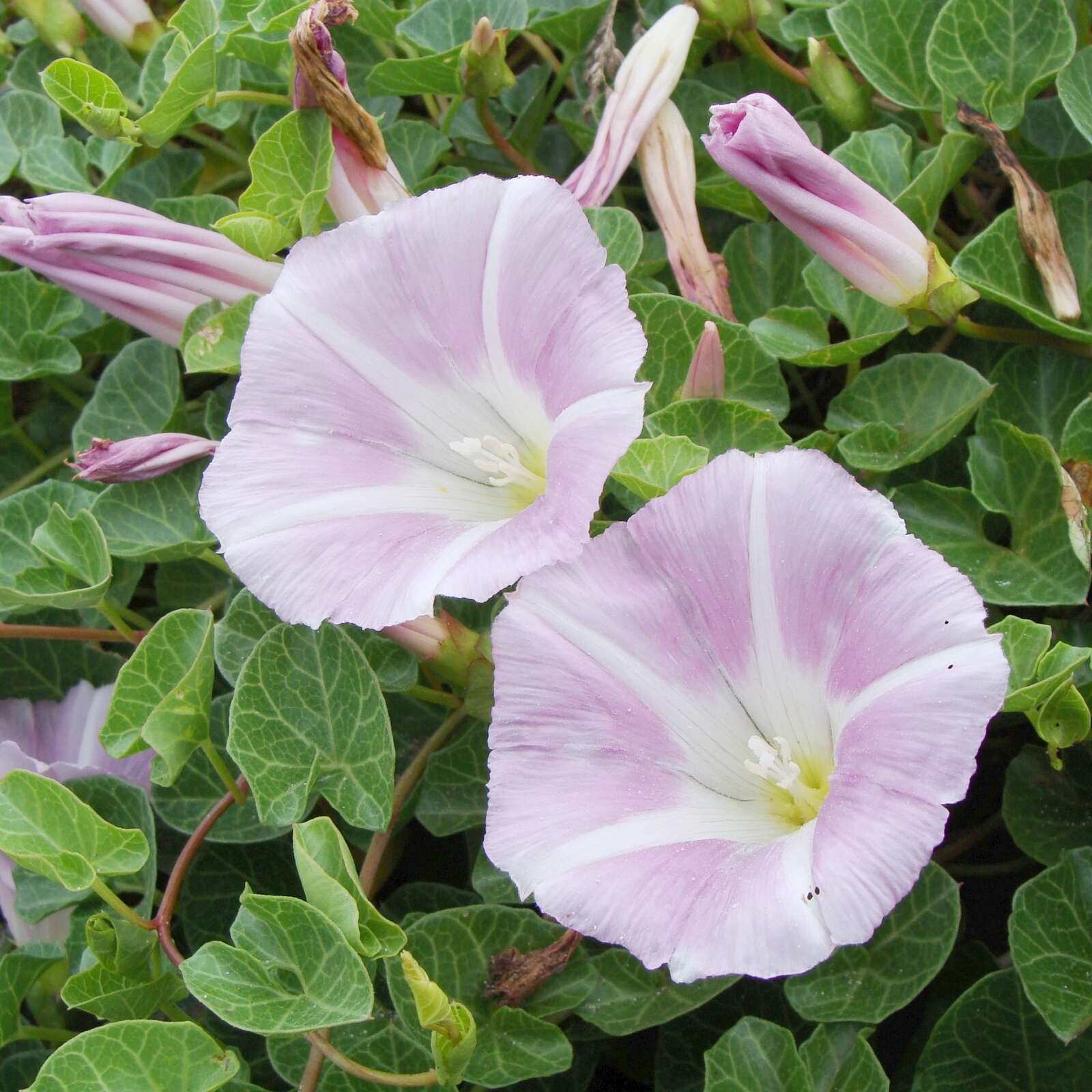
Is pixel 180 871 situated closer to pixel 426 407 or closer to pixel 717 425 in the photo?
pixel 426 407

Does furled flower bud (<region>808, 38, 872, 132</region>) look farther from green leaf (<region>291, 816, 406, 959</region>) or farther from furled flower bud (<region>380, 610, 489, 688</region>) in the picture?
green leaf (<region>291, 816, 406, 959</region>)

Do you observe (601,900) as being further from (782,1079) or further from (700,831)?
(782,1079)

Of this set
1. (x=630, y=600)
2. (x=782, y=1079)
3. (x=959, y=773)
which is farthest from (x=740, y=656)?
(x=782, y=1079)

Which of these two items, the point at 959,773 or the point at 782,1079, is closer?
the point at 959,773

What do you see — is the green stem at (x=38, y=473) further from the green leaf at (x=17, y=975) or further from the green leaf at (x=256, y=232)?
the green leaf at (x=17, y=975)

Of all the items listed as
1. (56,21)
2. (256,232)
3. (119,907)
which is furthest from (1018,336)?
(56,21)

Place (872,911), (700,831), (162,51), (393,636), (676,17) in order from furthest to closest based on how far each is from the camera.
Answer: (162,51) → (676,17) → (393,636) → (700,831) → (872,911)
